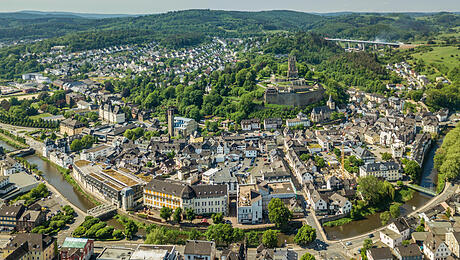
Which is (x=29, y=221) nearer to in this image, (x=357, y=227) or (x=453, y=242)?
(x=357, y=227)

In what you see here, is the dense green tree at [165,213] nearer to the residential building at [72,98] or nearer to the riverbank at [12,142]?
the riverbank at [12,142]

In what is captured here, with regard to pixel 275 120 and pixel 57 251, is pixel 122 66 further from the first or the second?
pixel 57 251

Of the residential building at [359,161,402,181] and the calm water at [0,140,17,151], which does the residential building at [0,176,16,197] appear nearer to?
the calm water at [0,140,17,151]

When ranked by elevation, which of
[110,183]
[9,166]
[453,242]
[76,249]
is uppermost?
[453,242]

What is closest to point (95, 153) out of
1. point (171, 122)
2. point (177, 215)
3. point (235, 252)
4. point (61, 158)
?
point (61, 158)

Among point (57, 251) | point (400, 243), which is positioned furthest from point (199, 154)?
point (400, 243)

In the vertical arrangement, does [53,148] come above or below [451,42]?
below

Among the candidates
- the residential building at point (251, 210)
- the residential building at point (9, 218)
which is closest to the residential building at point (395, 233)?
the residential building at point (251, 210)
